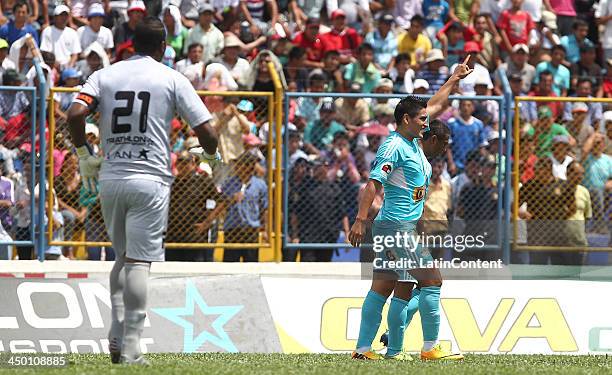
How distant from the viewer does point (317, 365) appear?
340 inches

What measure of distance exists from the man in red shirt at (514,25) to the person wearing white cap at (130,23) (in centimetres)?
548

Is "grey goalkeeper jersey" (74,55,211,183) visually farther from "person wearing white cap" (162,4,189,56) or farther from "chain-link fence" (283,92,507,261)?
"person wearing white cap" (162,4,189,56)

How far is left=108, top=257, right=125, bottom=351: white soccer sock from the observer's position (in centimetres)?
782

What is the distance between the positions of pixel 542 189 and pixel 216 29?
5849 millimetres

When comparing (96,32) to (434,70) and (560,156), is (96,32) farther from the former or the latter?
(560,156)

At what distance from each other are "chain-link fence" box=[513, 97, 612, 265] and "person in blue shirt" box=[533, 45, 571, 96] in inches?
153

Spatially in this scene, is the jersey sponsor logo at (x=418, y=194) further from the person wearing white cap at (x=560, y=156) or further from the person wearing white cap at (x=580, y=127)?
the person wearing white cap at (x=580, y=127)

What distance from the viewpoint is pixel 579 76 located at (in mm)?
17766

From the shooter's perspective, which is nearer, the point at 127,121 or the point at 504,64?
the point at 127,121

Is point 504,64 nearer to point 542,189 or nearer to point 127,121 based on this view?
point 542,189

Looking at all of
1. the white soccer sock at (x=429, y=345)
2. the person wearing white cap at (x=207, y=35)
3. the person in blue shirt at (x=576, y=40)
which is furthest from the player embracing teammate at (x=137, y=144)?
the person in blue shirt at (x=576, y=40)

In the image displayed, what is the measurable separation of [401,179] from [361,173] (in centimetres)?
392

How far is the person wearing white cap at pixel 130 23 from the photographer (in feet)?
55.2

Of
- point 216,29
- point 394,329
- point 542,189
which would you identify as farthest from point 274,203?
point 216,29
